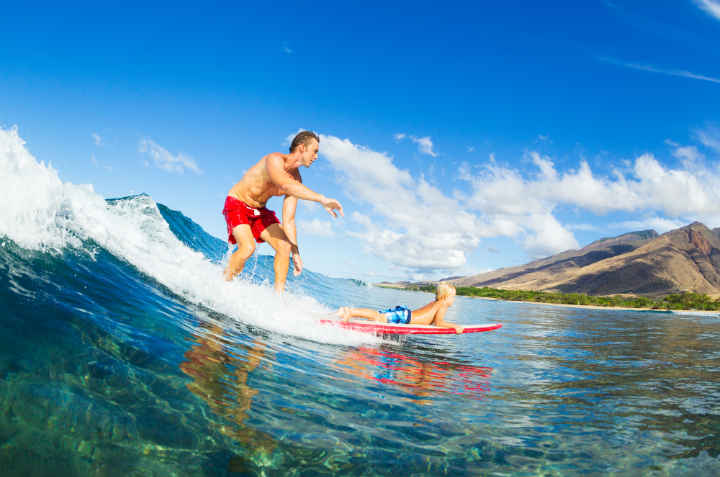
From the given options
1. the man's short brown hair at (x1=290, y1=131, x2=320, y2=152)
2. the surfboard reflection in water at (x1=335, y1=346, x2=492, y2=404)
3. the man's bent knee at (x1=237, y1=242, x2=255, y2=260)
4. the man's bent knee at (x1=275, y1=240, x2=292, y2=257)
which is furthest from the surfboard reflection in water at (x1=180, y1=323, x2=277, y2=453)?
the man's short brown hair at (x1=290, y1=131, x2=320, y2=152)

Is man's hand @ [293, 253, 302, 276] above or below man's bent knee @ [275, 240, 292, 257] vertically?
below

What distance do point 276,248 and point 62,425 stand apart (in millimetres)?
5847

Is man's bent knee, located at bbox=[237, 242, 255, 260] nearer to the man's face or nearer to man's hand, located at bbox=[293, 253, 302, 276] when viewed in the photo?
man's hand, located at bbox=[293, 253, 302, 276]

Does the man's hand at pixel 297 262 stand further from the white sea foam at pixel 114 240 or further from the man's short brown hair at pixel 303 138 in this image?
the man's short brown hair at pixel 303 138

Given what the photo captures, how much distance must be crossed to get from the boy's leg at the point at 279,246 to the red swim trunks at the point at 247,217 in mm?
108

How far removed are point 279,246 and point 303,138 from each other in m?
2.44

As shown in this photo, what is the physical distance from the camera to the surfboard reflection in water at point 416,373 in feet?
17.5

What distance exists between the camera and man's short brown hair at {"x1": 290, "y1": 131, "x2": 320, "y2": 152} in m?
7.04

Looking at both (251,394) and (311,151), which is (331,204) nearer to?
(311,151)

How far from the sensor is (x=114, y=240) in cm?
1006

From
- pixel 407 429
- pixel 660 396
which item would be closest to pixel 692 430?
pixel 660 396

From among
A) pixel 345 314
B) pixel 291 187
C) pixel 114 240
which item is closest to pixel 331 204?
pixel 291 187

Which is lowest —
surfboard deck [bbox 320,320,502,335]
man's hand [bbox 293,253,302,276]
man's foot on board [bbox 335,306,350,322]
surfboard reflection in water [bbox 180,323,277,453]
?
surfboard reflection in water [bbox 180,323,277,453]

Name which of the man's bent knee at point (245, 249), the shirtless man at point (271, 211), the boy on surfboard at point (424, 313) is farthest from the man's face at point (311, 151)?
the boy on surfboard at point (424, 313)
